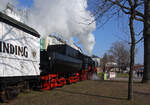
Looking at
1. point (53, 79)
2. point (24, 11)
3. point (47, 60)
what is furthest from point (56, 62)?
point (24, 11)

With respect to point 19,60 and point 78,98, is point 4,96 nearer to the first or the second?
point 19,60

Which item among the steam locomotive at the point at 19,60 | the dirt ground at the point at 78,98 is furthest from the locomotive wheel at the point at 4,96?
the dirt ground at the point at 78,98

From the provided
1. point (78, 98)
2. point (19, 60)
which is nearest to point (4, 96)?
point (19, 60)

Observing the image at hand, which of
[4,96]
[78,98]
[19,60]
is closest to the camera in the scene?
[4,96]

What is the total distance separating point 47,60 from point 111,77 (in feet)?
→ 51.9

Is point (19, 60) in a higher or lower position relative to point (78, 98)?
higher

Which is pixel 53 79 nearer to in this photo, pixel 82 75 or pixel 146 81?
pixel 82 75

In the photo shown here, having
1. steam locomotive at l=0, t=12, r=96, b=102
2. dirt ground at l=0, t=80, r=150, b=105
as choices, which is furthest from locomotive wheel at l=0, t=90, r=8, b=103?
dirt ground at l=0, t=80, r=150, b=105

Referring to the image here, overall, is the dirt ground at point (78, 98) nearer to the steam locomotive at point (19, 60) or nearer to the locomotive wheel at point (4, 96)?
the locomotive wheel at point (4, 96)

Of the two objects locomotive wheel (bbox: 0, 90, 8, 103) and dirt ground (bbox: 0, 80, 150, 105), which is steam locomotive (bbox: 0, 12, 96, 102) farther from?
dirt ground (bbox: 0, 80, 150, 105)

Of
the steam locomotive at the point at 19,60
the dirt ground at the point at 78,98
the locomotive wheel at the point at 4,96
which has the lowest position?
the dirt ground at the point at 78,98

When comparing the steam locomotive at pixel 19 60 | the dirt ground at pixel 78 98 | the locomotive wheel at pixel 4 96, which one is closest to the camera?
the steam locomotive at pixel 19 60

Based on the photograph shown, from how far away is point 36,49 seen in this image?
8.09 meters

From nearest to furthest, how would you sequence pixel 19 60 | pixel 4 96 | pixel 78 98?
pixel 4 96 < pixel 19 60 < pixel 78 98
